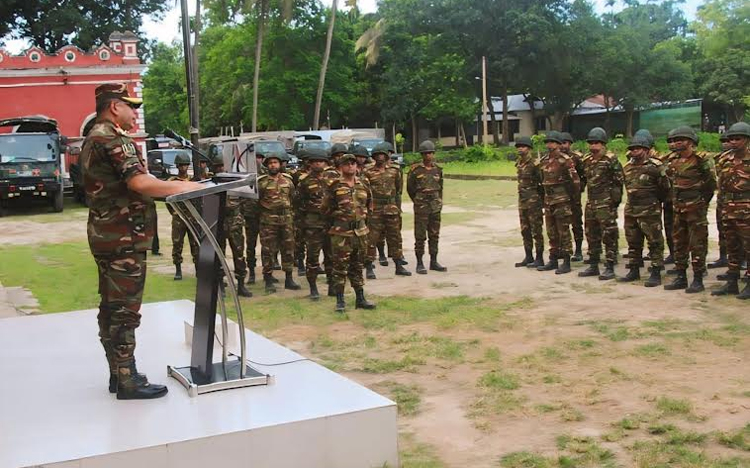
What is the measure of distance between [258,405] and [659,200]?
21.6 ft

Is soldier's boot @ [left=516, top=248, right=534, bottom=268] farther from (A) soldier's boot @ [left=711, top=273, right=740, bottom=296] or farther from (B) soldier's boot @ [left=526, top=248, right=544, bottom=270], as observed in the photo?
(A) soldier's boot @ [left=711, top=273, right=740, bottom=296]

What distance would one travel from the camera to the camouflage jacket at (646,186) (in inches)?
367

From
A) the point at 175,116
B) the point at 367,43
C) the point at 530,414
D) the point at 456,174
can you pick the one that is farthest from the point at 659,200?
the point at 175,116

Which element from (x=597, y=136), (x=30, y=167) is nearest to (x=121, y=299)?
(x=597, y=136)

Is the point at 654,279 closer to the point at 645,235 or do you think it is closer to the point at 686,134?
the point at 645,235

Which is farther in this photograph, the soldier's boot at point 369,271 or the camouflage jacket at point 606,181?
the soldier's boot at point 369,271

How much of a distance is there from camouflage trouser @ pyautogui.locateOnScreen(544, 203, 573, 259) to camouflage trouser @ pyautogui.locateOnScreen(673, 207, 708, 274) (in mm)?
1536

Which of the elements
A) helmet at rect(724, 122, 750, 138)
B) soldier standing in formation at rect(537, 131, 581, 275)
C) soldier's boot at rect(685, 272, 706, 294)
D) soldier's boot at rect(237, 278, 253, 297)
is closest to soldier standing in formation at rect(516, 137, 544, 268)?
soldier standing in formation at rect(537, 131, 581, 275)

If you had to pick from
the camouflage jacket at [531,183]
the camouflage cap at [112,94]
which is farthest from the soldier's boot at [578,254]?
the camouflage cap at [112,94]

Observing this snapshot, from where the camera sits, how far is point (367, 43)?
42.3 metres

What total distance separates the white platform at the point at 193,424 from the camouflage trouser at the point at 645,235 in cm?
548

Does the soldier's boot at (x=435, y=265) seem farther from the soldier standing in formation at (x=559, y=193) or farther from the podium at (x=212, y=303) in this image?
the podium at (x=212, y=303)

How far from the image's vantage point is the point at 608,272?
9.98 m

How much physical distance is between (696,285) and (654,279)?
1.91 ft
